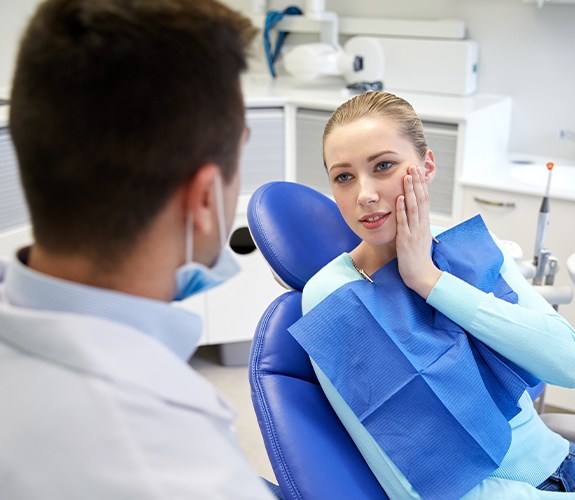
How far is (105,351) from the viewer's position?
0.65 metres

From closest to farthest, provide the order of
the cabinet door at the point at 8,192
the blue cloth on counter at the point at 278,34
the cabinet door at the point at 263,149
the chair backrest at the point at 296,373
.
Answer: the chair backrest at the point at 296,373 < the cabinet door at the point at 8,192 < the cabinet door at the point at 263,149 < the blue cloth on counter at the point at 278,34

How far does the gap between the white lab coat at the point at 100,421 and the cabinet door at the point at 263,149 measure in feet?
6.15

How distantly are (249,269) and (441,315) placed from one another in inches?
A: 57.0

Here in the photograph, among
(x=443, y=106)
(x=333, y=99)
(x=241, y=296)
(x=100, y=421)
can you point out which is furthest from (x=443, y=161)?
(x=100, y=421)

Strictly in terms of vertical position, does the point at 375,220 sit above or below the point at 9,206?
above

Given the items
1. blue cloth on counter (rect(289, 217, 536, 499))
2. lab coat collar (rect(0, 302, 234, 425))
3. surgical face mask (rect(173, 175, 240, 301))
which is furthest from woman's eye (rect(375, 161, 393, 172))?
lab coat collar (rect(0, 302, 234, 425))

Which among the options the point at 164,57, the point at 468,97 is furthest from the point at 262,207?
the point at 468,97

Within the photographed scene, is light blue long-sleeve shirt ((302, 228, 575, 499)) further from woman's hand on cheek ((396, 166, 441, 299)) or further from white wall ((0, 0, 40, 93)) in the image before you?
white wall ((0, 0, 40, 93))

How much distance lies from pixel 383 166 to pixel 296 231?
26cm

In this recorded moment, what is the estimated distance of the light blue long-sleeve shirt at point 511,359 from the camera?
1201mm

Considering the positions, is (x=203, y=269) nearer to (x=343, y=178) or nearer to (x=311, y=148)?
(x=343, y=178)

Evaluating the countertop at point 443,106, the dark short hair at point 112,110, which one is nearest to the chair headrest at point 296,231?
the dark short hair at point 112,110

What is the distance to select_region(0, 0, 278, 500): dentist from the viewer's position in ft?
2.02

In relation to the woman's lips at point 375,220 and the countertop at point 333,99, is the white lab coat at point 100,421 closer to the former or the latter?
the woman's lips at point 375,220
